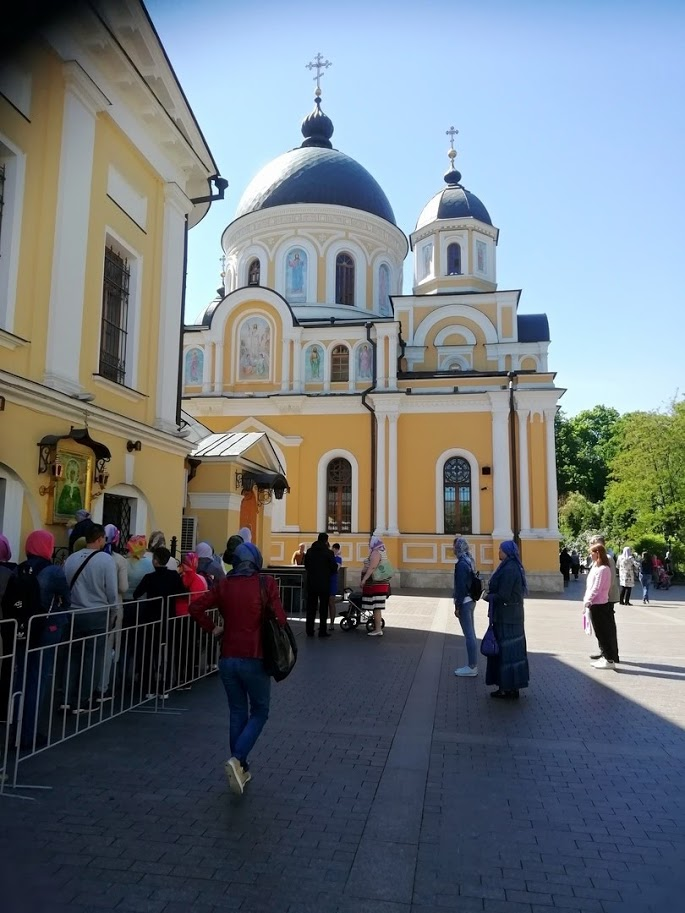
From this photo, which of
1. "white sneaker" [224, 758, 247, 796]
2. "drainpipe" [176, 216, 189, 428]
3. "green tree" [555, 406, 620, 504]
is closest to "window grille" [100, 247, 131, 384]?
"drainpipe" [176, 216, 189, 428]

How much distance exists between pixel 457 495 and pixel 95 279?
1892 cm

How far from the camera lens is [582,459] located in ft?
197

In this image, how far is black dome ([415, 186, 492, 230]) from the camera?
31.3 metres

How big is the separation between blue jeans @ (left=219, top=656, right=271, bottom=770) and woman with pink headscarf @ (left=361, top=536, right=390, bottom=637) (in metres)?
7.45

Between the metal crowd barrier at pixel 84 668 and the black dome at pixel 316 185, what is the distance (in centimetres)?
2716

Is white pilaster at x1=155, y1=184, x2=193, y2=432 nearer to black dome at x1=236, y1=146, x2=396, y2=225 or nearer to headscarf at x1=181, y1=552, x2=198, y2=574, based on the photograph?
headscarf at x1=181, y1=552, x2=198, y2=574

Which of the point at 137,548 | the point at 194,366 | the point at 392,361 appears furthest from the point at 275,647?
the point at 194,366

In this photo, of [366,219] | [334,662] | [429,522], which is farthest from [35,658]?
[366,219]

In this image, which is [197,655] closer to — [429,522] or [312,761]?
[312,761]

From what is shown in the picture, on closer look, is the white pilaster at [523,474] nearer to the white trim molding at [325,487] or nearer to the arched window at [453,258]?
the white trim molding at [325,487]

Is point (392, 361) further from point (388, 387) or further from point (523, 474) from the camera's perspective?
point (523, 474)

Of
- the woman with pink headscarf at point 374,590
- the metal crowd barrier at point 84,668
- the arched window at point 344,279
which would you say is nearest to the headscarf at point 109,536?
the metal crowd barrier at point 84,668

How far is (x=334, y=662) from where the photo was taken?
995 cm

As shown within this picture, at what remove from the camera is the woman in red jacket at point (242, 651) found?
4898mm
